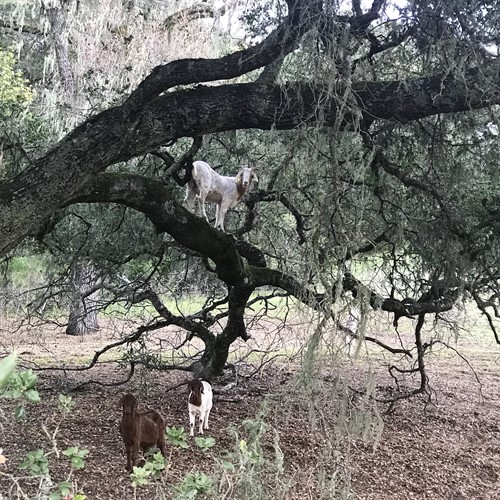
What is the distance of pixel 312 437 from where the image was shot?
5.21 m

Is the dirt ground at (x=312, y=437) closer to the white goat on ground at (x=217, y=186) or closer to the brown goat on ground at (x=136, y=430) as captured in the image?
the brown goat on ground at (x=136, y=430)

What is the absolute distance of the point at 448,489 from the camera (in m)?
4.61

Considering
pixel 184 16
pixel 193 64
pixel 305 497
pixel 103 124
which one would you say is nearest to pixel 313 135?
pixel 193 64

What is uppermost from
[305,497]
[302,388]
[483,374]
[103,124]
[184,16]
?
[184,16]

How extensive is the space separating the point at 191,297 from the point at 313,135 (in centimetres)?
375

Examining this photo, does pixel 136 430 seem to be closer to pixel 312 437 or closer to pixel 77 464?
pixel 77 464

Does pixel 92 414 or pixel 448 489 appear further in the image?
pixel 92 414

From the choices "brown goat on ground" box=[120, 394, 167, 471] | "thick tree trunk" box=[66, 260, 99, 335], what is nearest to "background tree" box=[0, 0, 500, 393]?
"brown goat on ground" box=[120, 394, 167, 471]

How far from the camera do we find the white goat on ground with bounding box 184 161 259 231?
170 inches

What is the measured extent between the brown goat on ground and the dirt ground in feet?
0.46

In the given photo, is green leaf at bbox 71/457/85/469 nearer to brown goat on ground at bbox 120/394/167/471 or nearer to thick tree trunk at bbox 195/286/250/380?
brown goat on ground at bbox 120/394/167/471

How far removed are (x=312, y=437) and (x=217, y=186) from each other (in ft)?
7.32

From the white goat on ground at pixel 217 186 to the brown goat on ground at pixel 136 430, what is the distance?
4.81ft

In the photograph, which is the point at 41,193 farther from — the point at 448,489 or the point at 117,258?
the point at 448,489
